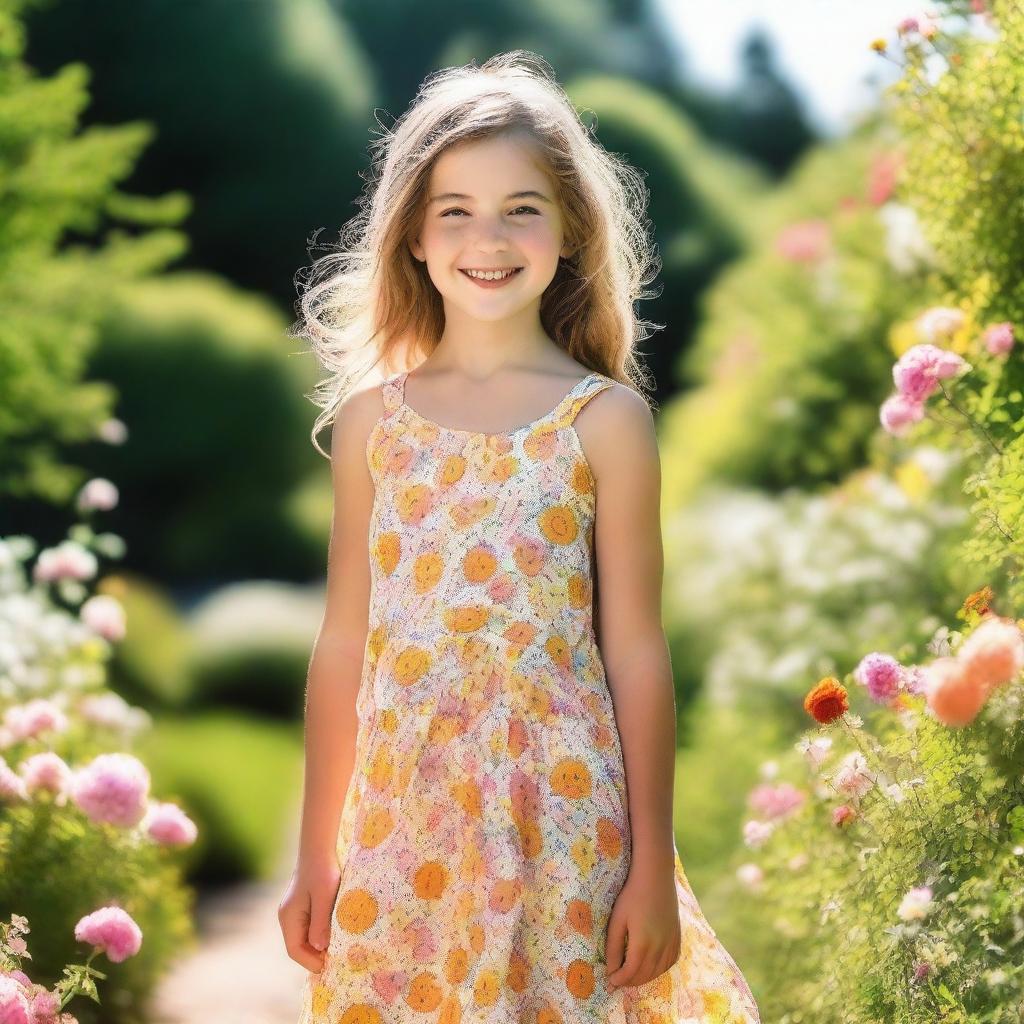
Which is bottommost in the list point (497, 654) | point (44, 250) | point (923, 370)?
point (497, 654)

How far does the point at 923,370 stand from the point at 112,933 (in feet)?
5.13

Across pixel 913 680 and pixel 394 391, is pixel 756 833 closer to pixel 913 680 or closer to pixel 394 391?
pixel 913 680

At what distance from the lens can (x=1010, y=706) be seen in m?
2.08

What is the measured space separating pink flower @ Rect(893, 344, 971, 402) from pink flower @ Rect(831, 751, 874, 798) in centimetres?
61

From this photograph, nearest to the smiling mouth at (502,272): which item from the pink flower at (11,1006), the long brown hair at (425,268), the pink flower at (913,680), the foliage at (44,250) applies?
the long brown hair at (425,268)

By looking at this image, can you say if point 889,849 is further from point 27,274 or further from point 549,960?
point 27,274

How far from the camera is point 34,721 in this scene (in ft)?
10.8

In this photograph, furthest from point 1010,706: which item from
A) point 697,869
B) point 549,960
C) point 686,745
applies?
point 686,745

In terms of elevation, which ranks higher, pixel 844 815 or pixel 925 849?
pixel 844 815

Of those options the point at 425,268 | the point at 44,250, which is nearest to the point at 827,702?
the point at 425,268

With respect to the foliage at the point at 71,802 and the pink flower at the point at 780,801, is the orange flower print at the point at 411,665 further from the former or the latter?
the pink flower at the point at 780,801

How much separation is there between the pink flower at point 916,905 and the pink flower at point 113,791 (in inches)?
56.0

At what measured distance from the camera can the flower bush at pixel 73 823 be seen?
2.77 metres

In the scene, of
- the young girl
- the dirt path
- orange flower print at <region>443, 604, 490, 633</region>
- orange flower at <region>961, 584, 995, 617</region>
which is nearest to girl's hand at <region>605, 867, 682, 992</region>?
the young girl
